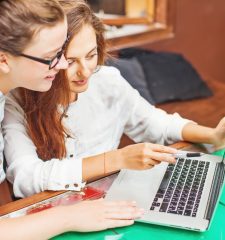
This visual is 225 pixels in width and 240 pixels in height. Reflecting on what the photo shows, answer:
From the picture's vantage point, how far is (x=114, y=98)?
1.55 meters

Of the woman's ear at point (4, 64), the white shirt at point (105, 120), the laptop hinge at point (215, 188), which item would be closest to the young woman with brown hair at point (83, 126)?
the white shirt at point (105, 120)

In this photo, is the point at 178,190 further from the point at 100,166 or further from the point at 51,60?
the point at 51,60

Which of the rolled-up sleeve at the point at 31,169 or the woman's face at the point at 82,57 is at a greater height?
the woman's face at the point at 82,57

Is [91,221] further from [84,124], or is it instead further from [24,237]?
[84,124]

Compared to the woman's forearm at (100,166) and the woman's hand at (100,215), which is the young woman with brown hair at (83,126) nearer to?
the woman's forearm at (100,166)

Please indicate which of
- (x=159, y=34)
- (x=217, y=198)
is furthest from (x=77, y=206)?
(x=159, y=34)

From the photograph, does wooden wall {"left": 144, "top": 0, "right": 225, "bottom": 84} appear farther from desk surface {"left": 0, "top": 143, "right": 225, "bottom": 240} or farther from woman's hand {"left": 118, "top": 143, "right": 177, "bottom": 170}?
desk surface {"left": 0, "top": 143, "right": 225, "bottom": 240}

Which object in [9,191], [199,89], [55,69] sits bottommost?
[199,89]

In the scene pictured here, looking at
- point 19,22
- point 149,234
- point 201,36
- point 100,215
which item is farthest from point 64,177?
point 201,36

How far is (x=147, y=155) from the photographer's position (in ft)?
3.62

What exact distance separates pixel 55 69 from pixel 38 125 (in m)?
0.27

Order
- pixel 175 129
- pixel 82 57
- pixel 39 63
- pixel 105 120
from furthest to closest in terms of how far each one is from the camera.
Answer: pixel 105 120 → pixel 175 129 → pixel 82 57 → pixel 39 63

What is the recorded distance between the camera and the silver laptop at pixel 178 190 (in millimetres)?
974

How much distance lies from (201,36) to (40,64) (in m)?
2.38
